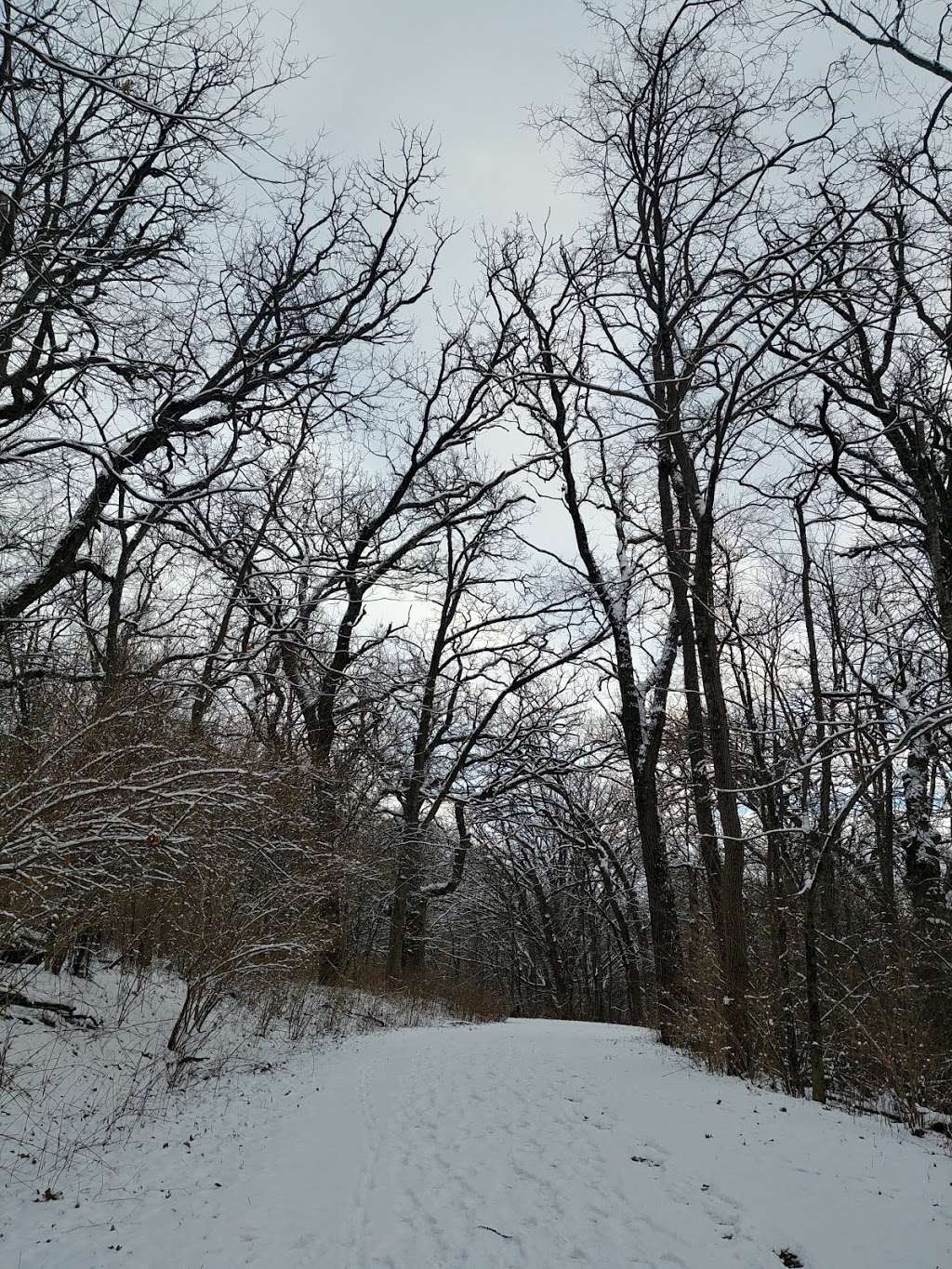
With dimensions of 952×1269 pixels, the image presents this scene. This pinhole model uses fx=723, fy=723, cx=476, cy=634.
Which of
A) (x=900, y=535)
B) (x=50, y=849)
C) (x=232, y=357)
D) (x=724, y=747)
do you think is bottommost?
(x=50, y=849)

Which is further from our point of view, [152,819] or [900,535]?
[900,535]

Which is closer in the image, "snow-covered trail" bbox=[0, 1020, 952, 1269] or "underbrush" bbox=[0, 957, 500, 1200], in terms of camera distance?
"snow-covered trail" bbox=[0, 1020, 952, 1269]

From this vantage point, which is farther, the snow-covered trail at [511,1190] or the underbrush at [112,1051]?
the underbrush at [112,1051]

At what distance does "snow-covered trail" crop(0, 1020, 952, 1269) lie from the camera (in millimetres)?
3471

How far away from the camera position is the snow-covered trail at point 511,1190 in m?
3.47

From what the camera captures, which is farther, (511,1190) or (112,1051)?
(112,1051)

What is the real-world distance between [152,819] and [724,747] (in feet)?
19.0

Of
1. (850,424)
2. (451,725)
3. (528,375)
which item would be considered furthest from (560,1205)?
(451,725)

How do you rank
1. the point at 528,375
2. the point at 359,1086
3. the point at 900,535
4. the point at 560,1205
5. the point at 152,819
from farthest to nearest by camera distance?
the point at 900,535
the point at 359,1086
the point at 528,375
the point at 152,819
the point at 560,1205

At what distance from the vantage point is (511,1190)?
431cm

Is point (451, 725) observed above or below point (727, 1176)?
above

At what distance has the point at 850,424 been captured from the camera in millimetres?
9266

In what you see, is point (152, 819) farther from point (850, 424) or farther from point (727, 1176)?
point (850, 424)

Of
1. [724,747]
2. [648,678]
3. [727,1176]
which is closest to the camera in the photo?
[727,1176]
